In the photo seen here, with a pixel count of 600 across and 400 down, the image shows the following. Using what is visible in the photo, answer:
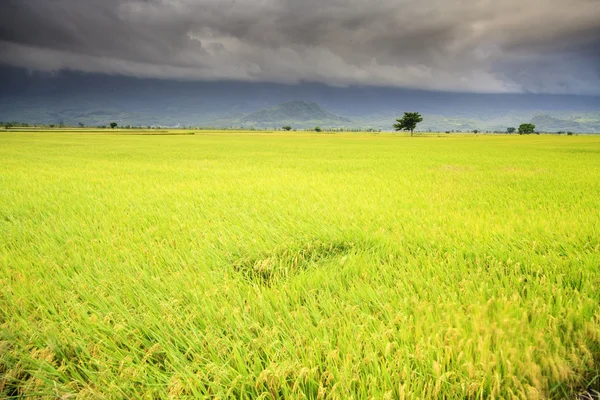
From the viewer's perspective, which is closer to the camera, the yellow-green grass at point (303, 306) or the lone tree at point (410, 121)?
the yellow-green grass at point (303, 306)

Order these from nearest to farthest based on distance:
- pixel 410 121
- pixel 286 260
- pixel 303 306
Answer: pixel 303 306 < pixel 286 260 < pixel 410 121

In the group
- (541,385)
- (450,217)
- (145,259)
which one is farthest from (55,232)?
(450,217)

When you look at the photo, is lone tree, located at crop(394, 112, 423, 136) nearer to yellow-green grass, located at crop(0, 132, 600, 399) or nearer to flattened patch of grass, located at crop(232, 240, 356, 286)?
yellow-green grass, located at crop(0, 132, 600, 399)

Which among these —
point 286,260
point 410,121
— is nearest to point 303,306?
point 286,260

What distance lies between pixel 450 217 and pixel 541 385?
4114 millimetres

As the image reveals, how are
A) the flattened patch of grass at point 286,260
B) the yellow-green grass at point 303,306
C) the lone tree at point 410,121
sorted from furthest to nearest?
the lone tree at point 410,121, the flattened patch of grass at point 286,260, the yellow-green grass at point 303,306

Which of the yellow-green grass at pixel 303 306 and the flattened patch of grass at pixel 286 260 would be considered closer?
the yellow-green grass at pixel 303 306

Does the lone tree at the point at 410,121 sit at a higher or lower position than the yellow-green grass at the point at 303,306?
higher

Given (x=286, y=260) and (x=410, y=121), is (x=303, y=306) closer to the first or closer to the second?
(x=286, y=260)

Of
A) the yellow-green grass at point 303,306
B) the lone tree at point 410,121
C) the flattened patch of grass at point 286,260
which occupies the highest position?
the lone tree at point 410,121

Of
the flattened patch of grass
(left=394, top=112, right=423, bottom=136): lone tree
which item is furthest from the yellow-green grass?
(left=394, top=112, right=423, bottom=136): lone tree

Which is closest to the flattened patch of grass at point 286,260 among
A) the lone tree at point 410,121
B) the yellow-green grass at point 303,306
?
the yellow-green grass at point 303,306

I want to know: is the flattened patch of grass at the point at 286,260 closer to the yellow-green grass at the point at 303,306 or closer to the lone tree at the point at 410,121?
the yellow-green grass at the point at 303,306

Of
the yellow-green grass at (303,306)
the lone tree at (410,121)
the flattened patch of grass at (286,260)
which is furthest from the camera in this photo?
the lone tree at (410,121)
